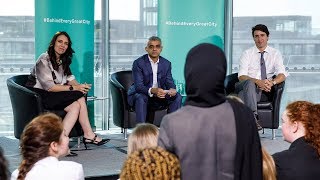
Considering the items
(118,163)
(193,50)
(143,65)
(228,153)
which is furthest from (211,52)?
(143,65)

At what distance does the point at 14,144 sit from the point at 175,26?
2.45 meters

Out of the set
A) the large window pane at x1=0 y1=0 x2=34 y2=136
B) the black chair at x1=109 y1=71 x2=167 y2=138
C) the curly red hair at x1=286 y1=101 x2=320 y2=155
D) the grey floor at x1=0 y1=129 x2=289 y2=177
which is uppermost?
the large window pane at x1=0 y1=0 x2=34 y2=136

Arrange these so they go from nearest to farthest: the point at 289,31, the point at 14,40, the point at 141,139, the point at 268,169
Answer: the point at 268,169 → the point at 141,139 → the point at 14,40 → the point at 289,31

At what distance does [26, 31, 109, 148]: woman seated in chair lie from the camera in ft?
20.6

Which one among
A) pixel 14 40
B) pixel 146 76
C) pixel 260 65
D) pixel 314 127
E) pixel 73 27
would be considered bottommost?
pixel 314 127

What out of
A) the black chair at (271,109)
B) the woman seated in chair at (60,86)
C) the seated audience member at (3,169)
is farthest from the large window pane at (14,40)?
the seated audience member at (3,169)

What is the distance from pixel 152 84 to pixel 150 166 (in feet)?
17.0

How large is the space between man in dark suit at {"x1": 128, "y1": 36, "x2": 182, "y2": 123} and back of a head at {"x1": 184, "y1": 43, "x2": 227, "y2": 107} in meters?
4.57

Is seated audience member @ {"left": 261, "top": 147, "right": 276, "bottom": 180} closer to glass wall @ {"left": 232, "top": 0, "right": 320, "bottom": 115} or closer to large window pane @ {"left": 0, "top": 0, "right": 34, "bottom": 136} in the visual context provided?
large window pane @ {"left": 0, "top": 0, "right": 34, "bottom": 136}

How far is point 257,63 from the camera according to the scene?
7.44 meters

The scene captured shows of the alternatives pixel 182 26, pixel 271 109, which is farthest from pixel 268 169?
pixel 182 26

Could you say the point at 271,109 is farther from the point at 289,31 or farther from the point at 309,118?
the point at 309,118

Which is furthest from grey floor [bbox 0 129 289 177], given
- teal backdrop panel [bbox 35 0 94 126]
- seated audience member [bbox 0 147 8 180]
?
seated audience member [bbox 0 147 8 180]

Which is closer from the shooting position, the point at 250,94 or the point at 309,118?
the point at 309,118
